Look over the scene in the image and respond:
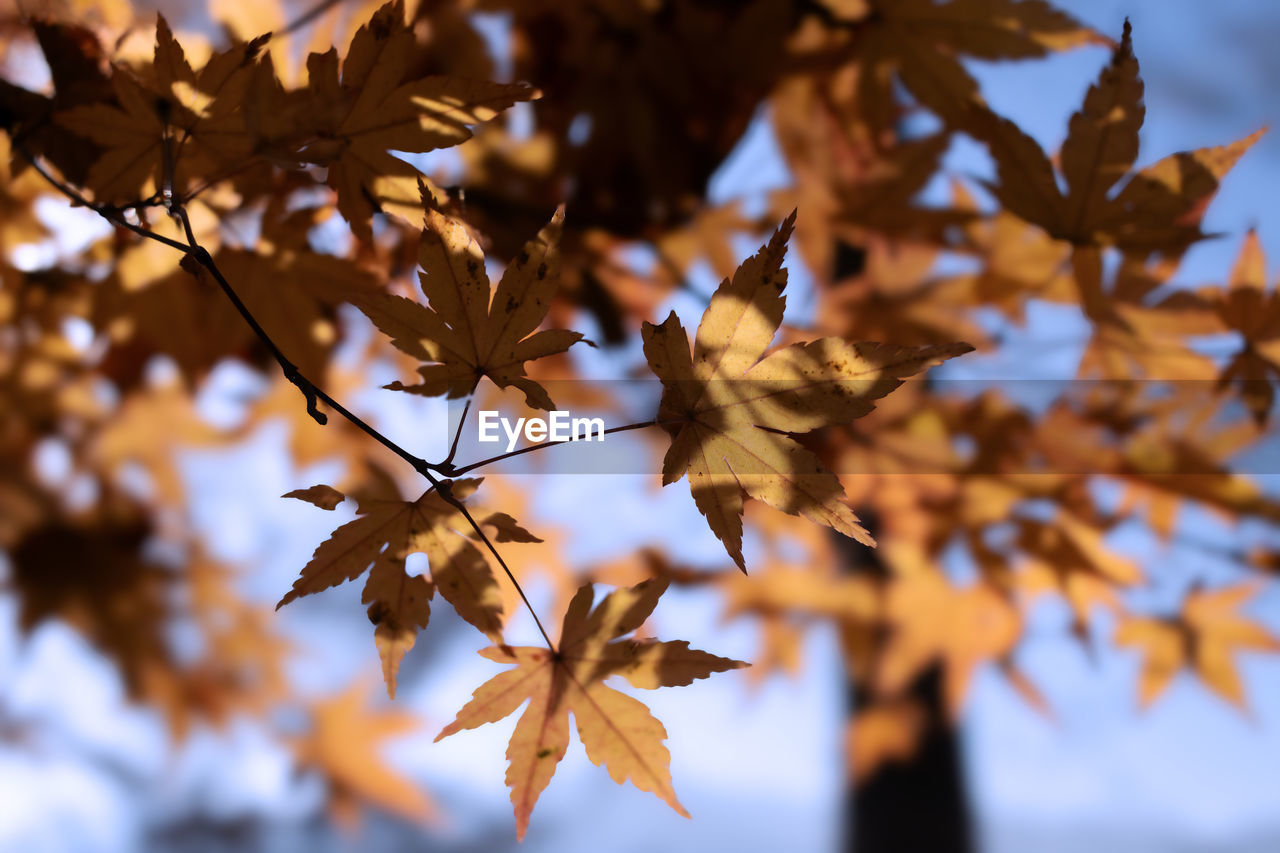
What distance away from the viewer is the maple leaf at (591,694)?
1.36 feet

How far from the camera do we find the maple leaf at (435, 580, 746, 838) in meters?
0.41

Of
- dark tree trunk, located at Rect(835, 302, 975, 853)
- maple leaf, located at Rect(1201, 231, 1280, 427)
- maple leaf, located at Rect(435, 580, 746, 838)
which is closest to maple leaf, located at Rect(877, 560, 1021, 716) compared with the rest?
dark tree trunk, located at Rect(835, 302, 975, 853)

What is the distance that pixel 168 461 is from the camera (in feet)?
5.57

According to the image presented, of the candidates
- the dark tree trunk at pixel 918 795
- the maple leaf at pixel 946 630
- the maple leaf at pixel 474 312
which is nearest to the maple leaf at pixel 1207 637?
the maple leaf at pixel 946 630

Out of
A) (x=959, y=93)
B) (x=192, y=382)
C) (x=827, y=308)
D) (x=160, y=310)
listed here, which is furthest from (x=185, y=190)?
(x=827, y=308)

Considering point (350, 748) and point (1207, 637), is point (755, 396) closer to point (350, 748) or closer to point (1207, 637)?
point (1207, 637)

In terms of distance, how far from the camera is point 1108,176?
0.50 metres

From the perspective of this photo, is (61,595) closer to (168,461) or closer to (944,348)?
(168,461)

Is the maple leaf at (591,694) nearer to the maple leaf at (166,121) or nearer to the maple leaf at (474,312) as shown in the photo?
the maple leaf at (474,312)

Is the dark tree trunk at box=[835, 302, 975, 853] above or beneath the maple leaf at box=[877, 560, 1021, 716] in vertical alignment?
beneath

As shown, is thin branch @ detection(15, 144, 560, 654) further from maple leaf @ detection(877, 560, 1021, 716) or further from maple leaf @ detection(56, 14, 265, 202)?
maple leaf @ detection(877, 560, 1021, 716)

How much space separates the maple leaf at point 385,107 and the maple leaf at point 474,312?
67 mm

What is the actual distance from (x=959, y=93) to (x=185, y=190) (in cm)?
57

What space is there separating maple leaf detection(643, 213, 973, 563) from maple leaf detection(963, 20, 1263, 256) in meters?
0.26
